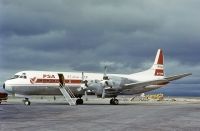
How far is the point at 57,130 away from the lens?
15.3m

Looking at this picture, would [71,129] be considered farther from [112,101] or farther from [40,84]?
[112,101]

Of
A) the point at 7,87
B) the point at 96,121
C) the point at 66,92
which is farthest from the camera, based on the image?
the point at 66,92

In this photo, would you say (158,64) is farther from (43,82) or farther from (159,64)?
(43,82)

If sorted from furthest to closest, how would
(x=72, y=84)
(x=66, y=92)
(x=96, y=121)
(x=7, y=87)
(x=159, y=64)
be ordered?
(x=159, y=64), (x=72, y=84), (x=66, y=92), (x=7, y=87), (x=96, y=121)

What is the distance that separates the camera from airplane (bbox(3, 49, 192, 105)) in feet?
135

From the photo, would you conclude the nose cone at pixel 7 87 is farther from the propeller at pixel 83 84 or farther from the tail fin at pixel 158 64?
the tail fin at pixel 158 64

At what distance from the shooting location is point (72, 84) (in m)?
44.5

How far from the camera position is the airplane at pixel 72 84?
41.3 metres

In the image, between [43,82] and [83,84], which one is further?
[83,84]

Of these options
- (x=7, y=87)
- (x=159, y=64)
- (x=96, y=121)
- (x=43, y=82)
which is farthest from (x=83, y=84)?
(x=96, y=121)

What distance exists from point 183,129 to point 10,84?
93.6ft

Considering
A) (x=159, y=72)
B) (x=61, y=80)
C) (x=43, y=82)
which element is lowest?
(x=43, y=82)

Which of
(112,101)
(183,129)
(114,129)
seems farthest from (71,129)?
(112,101)

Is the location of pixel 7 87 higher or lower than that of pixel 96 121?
higher
